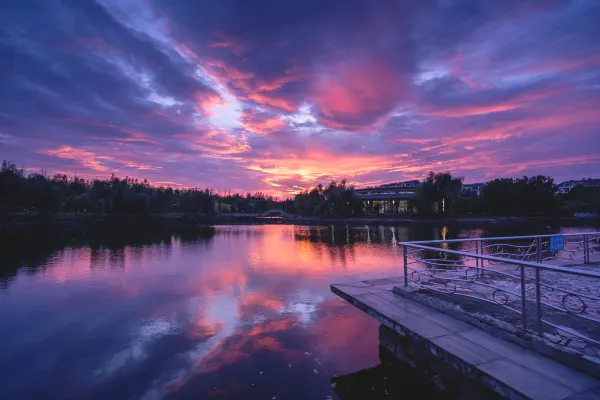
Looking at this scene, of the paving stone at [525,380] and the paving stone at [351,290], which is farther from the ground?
the paving stone at [351,290]

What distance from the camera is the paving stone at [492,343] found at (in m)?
4.00

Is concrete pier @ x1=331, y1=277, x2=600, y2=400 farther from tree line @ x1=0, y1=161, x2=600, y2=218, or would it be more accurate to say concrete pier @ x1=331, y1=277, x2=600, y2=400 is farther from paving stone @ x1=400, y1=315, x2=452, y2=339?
tree line @ x1=0, y1=161, x2=600, y2=218

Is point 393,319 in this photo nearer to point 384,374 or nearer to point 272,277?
point 384,374

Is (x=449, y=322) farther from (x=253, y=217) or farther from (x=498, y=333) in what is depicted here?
(x=253, y=217)

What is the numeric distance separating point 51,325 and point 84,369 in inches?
130

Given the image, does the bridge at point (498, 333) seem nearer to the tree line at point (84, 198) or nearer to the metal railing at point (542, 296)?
the metal railing at point (542, 296)

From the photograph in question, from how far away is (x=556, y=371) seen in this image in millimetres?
3516

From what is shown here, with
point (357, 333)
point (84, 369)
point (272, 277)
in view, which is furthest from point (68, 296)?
point (357, 333)

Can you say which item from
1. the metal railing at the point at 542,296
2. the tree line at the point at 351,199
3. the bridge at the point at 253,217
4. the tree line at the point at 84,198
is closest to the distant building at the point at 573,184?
the tree line at the point at 351,199

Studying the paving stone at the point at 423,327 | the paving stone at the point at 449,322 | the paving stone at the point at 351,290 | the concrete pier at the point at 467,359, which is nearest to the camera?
the concrete pier at the point at 467,359

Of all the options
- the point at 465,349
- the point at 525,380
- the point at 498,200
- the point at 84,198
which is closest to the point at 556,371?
the point at 525,380

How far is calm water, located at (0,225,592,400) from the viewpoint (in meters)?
5.59

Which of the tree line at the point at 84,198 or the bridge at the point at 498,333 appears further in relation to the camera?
the tree line at the point at 84,198

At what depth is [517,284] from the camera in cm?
663
